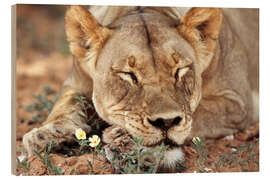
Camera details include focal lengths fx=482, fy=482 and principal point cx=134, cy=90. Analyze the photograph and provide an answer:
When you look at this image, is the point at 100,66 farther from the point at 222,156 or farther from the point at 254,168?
the point at 254,168

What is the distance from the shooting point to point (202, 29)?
11.9 ft

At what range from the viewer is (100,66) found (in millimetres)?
3479

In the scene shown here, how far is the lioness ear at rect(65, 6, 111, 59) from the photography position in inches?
133

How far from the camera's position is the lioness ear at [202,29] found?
11.5 ft

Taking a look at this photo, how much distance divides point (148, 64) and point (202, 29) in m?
0.65

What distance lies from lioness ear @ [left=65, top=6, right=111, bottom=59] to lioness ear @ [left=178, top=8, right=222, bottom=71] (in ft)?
1.90

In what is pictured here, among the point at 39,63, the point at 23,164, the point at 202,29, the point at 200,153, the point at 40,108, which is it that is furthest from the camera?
the point at 39,63

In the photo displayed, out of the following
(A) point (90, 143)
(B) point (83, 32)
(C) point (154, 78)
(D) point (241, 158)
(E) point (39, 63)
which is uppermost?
(B) point (83, 32)

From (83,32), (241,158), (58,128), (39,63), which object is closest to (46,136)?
(58,128)

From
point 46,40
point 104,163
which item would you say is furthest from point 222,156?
point 46,40

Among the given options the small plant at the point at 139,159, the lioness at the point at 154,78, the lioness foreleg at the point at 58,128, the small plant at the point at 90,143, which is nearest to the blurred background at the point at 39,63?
the lioness foreleg at the point at 58,128

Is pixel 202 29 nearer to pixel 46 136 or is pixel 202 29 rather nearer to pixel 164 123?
pixel 164 123

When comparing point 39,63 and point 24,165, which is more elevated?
point 39,63
